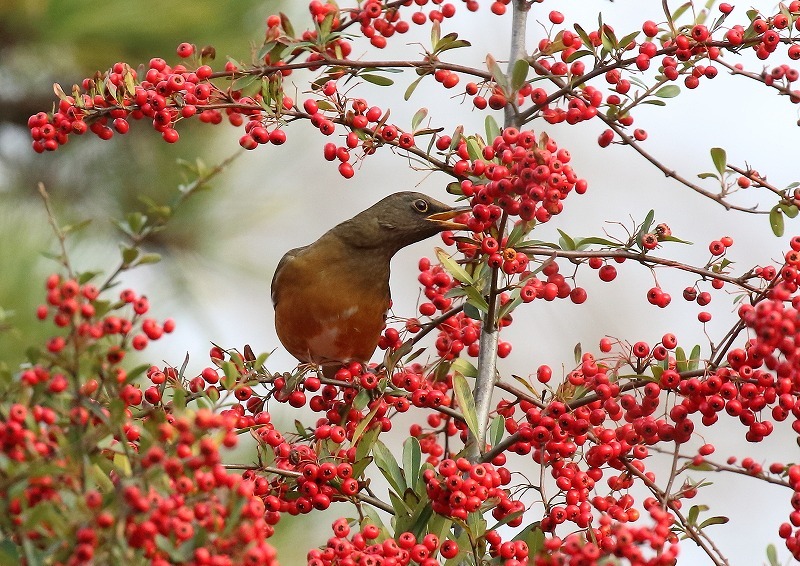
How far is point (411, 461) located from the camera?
82.7 inches

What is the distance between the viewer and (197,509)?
1.26m

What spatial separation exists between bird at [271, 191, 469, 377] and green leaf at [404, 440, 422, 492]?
126 cm

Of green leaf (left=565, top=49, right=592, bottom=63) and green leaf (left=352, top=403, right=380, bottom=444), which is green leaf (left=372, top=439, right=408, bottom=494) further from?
green leaf (left=565, top=49, right=592, bottom=63)

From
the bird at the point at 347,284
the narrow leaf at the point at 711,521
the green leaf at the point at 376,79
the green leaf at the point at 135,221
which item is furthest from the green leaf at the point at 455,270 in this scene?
the bird at the point at 347,284

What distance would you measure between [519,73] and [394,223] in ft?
5.18

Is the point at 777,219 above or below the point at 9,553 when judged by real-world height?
above

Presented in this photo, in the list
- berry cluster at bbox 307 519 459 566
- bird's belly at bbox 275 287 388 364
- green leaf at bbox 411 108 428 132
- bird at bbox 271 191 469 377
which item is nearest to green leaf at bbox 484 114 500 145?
green leaf at bbox 411 108 428 132

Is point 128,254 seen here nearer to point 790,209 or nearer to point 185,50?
point 185,50

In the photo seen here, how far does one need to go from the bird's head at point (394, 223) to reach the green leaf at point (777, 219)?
141 centimetres

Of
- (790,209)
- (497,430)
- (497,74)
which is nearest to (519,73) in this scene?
(497,74)

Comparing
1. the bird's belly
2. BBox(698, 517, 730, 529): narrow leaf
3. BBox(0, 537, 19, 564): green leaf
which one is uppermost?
the bird's belly

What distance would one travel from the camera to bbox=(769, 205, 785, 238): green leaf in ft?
6.83

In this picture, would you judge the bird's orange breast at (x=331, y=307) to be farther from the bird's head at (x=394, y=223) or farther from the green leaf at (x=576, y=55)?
the green leaf at (x=576, y=55)

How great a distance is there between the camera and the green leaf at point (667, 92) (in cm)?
214
